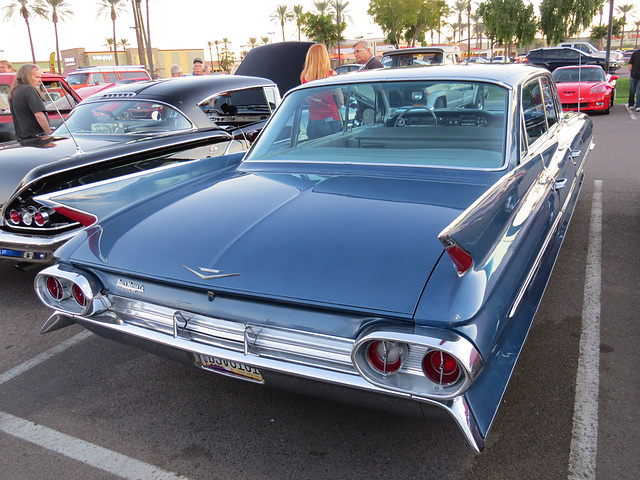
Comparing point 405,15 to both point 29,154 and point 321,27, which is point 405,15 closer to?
point 321,27

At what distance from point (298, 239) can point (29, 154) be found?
342 cm

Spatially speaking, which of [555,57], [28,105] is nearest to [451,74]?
[28,105]

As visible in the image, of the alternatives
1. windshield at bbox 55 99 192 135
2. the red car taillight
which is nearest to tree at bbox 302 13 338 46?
windshield at bbox 55 99 192 135

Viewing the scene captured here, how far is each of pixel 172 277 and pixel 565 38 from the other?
3977 cm

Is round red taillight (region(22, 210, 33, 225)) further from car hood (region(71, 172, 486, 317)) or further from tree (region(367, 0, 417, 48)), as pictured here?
tree (region(367, 0, 417, 48))

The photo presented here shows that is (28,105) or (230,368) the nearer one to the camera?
(230,368)

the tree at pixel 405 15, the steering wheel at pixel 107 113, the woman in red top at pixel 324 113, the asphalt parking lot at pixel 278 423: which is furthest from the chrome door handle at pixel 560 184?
the tree at pixel 405 15

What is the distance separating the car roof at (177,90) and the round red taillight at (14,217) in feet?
6.19

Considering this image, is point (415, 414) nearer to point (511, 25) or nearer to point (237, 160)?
point (237, 160)

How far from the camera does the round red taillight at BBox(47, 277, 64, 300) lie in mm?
2545

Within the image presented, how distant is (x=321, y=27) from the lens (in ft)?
186

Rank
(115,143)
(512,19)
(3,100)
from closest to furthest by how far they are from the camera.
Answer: (115,143) → (3,100) → (512,19)

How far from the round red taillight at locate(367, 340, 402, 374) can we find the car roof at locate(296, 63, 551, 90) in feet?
6.14

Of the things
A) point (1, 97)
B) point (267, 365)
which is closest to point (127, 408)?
point (267, 365)
